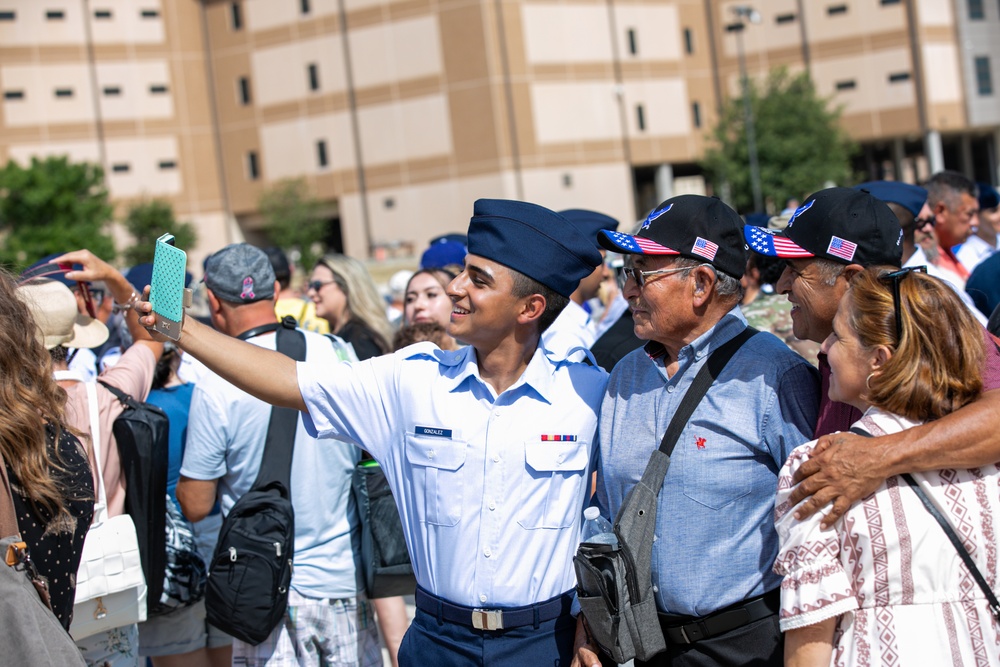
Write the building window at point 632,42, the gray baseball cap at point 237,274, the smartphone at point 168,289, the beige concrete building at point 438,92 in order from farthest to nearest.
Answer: the building window at point 632,42, the beige concrete building at point 438,92, the gray baseball cap at point 237,274, the smartphone at point 168,289

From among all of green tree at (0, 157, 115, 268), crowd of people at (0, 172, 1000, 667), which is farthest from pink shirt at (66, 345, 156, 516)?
green tree at (0, 157, 115, 268)

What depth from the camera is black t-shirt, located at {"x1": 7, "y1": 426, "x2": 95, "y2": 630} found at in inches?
110

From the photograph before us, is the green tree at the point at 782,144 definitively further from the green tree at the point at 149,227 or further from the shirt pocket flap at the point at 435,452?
the shirt pocket flap at the point at 435,452

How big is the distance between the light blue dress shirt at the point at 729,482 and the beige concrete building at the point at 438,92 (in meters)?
45.1

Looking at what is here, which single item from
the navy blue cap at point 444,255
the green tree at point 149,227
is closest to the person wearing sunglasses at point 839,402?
the navy blue cap at point 444,255

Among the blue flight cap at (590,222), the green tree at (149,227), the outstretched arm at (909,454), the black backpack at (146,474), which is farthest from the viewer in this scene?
the green tree at (149,227)

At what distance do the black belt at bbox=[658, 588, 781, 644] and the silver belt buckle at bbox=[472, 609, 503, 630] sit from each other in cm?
48

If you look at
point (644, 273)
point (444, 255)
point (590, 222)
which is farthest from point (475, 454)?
point (444, 255)

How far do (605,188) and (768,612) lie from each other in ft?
157

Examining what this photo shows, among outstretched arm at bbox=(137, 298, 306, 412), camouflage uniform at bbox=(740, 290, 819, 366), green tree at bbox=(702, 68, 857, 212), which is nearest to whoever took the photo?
outstretched arm at bbox=(137, 298, 306, 412)

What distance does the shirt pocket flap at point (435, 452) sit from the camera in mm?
3070

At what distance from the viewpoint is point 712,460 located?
2799 mm

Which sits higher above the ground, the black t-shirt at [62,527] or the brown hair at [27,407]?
the brown hair at [27,407]

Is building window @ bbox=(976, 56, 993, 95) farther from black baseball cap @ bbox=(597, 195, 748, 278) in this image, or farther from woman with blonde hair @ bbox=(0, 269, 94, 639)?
woman with blonde hair @ bbox=(0, 269, 94, 639)
